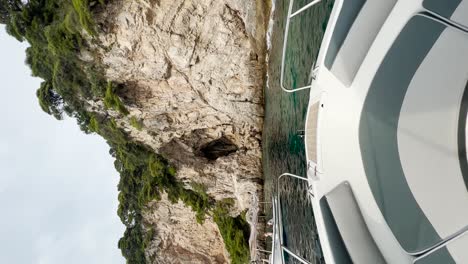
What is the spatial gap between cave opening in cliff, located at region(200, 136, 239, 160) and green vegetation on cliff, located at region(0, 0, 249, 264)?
4.65 feet

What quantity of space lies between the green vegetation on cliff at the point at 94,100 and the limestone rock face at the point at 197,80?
0.43m

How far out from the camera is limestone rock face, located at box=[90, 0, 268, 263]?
29.2 feet

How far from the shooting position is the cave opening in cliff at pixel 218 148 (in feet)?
39.7

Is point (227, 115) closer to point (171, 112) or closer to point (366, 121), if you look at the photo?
point (171, 112)

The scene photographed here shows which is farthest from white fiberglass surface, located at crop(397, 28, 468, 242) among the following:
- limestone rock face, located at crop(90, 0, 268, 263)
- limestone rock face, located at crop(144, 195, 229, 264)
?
limestone rock face, located at crop(144, 195, 229, 264)

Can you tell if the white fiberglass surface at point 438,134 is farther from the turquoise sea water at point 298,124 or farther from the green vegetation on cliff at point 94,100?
the green vegetation on cliff at point 94,100

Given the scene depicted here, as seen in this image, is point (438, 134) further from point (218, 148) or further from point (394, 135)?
point (218, 148)

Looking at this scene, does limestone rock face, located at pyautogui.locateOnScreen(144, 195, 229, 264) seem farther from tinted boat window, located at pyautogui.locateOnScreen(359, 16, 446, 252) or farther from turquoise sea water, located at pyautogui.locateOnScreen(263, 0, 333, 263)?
tinted boat window, located at pyautogui.locateOnScreen(359, 16, 446, 252)

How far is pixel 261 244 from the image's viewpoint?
→ 9172 mm

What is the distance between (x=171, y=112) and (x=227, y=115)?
1931 mm

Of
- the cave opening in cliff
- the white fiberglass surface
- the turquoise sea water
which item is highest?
the cave opening in cliff

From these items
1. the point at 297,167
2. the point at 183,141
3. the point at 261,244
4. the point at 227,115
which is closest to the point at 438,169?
the point at 297,167

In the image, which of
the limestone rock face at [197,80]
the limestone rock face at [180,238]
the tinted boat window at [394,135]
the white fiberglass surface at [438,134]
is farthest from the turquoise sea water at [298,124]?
the limestone rock face at [180,238]

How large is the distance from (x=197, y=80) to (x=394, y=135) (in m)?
8.16
